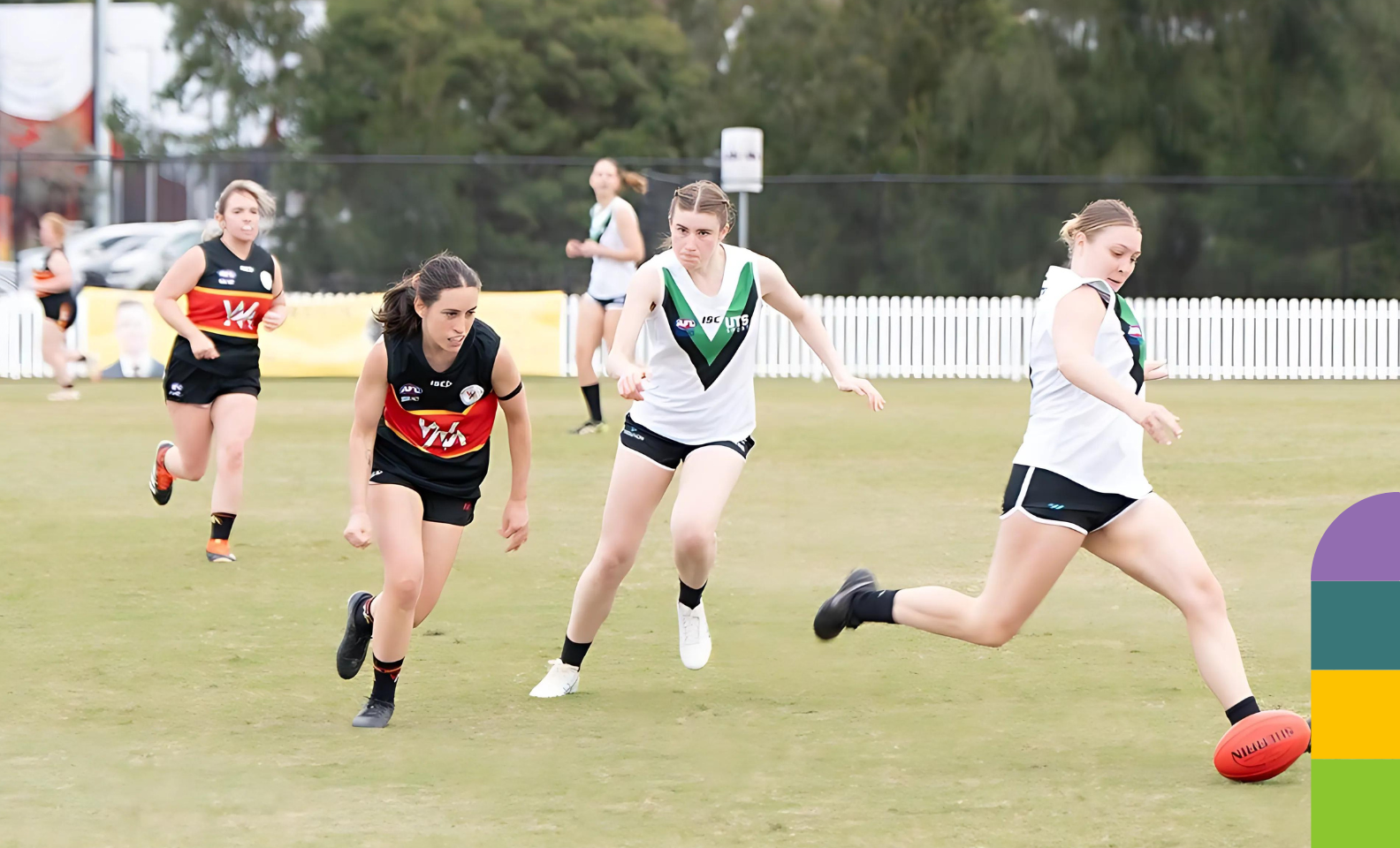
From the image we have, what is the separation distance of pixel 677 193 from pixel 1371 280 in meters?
22.7

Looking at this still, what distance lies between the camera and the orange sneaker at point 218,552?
9.40m

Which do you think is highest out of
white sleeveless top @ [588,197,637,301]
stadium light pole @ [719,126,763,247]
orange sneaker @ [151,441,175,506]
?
stadium light pole @ [719,126,763,247]

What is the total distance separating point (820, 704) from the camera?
6.44 metres

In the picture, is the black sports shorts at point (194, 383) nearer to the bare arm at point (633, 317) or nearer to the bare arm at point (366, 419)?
the bare arm at point (633, 317)

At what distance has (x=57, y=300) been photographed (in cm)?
1930

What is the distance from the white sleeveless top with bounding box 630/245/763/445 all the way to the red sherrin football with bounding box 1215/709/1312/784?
2106 mm

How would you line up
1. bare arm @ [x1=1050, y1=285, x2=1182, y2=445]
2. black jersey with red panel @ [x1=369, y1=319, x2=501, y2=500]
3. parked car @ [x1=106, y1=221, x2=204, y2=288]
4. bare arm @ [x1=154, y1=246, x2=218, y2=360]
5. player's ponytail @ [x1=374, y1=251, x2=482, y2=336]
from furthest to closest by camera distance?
parked car @ [x1=106, y1=221, x2=204, y2=288], bare arm @ [x1=154, y1=246, x2=218, y2=360], black jersey with red panel @ [x1=369, y1=319, x2=501, y2=500], player's ponytail @ [x1=374, y1=251, x2=482, y2=336], bare arm @ [x1=1050, y1=285, x2=1182, y2=445]

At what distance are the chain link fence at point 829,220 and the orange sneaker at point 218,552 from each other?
17.3 meters

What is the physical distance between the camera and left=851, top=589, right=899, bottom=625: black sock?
20.0 ft

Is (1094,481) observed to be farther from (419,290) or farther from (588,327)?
(588,327)

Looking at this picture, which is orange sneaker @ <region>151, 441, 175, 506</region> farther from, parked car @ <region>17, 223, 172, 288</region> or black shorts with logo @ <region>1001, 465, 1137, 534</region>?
parked car @ <region>17, 223, 172, 288</region>

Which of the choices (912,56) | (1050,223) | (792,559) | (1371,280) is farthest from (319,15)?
Result: (792,559)

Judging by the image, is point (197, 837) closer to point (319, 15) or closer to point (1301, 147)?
point (1301, 147)

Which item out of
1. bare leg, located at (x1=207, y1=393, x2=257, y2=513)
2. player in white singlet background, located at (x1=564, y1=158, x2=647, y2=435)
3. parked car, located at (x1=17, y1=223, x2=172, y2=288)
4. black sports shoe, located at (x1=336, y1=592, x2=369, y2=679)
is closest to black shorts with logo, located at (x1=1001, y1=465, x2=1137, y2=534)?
black sports shoe, located at (x1=336, y1=592, x2=369, y2=679)
